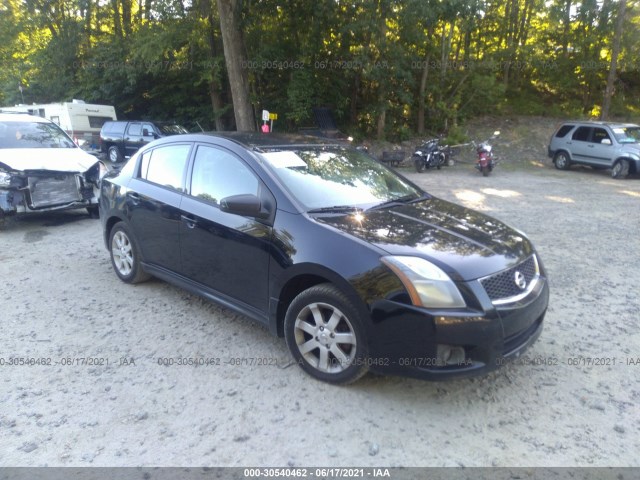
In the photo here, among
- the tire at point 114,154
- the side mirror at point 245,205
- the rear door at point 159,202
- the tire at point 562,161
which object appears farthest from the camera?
the tire at point 114,154

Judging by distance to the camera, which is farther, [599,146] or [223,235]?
[599,146]

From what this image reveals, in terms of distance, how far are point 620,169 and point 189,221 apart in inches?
592

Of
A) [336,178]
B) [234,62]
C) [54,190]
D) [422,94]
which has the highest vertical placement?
[234,62]

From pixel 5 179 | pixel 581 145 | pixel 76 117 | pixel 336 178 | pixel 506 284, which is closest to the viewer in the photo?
pixel 506 284

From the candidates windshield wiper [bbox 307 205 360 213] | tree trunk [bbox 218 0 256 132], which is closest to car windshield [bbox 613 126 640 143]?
tree trunk [bbox 218 0 256 132]

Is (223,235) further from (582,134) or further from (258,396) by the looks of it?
(582,134)

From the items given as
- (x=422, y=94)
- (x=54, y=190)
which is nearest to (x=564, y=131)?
(x=422, y=94)

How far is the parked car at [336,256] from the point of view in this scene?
294 centimetres

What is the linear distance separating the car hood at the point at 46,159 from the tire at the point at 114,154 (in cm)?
1088

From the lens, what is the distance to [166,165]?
469cm

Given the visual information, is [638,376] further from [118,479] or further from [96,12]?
[96,12]

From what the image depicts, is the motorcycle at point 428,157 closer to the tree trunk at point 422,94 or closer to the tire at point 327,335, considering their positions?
the tree trunk at point 422,94

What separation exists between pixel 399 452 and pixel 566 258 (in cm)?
456

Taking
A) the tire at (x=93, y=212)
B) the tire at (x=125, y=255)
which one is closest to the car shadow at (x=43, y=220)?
the tire at (x=93, y=212)
